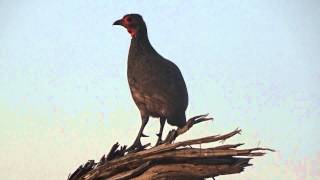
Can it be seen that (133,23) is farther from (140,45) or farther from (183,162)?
(183,162)

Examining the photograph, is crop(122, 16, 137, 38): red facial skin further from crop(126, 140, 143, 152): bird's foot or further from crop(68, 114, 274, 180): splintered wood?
crop(68, 114, 274, 180): splintered wood

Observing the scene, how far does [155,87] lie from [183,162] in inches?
76.8

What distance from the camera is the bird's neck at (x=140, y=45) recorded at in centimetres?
912

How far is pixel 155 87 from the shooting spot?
28.5ft

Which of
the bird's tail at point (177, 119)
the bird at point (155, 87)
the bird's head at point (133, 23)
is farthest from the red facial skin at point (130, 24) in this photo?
the bird's tail at point (177, 119)

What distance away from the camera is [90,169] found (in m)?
7.64

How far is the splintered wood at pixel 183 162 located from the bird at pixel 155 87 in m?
1.14

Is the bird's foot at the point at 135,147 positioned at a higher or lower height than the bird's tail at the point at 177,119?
lower

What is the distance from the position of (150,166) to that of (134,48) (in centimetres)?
270

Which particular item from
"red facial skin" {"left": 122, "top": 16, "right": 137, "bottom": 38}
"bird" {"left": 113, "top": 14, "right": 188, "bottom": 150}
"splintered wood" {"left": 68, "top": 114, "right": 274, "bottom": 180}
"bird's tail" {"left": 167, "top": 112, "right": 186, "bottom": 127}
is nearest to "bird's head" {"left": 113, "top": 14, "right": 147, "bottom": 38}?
"red facial skin" {"left": 122, "top": 16, "right": 137, "bottom": 38}

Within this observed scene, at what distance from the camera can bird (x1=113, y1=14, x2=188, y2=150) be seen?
28.5ft

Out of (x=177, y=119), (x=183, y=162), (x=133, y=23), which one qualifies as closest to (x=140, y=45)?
(x=133, y=23)

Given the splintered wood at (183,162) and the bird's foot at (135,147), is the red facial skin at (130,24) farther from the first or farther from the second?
the splintered wood at (183,162)

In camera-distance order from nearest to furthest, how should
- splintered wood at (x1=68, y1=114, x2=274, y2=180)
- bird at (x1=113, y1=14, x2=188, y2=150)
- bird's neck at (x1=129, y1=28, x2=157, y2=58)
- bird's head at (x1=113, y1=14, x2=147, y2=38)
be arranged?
splintered wood at (x1=68, y1=114, x2=274, y2=180) → bird at (x1=113, y1=14, x2=188, y2=150) → bird's neck at (x1=129, y1=28, x2=157, y2=58) → bird's head at (x1=113, y1=14, x2=147, y2=38)
